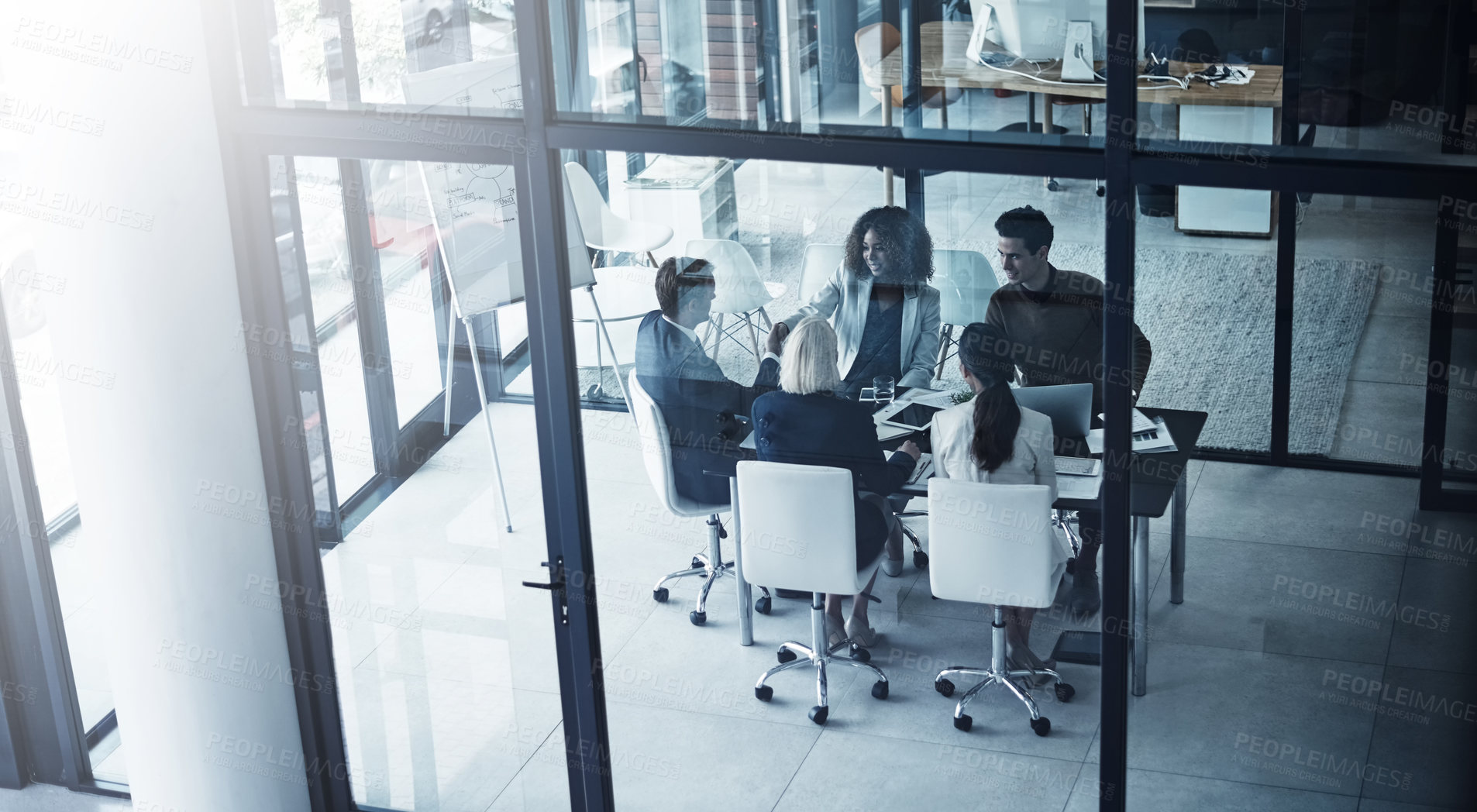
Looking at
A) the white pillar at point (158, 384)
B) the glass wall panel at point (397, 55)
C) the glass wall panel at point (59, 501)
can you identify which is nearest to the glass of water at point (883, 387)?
the glass wall panel at point (397, 55)

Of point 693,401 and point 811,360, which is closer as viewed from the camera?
point 811,360

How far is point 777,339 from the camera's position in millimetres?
3826

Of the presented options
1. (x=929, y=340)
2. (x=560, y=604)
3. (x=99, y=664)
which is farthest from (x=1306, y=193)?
(x=99, y=664)

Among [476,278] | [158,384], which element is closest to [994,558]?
[476,278]

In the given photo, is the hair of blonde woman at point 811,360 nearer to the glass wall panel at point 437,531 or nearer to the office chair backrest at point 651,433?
the office chair backrest at point 651,433

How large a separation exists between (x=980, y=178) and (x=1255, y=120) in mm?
612

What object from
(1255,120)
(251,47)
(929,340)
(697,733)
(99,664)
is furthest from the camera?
(99,664)

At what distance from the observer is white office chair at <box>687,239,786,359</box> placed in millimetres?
3758

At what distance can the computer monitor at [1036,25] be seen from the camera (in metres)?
3.17

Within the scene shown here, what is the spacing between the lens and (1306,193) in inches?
124

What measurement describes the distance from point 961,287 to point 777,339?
1.72 ft

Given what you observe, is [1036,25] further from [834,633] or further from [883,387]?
[834,633]

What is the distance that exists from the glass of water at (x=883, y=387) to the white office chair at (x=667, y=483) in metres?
0.59

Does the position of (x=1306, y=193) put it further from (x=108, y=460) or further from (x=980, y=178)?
(x=108, y=460)
